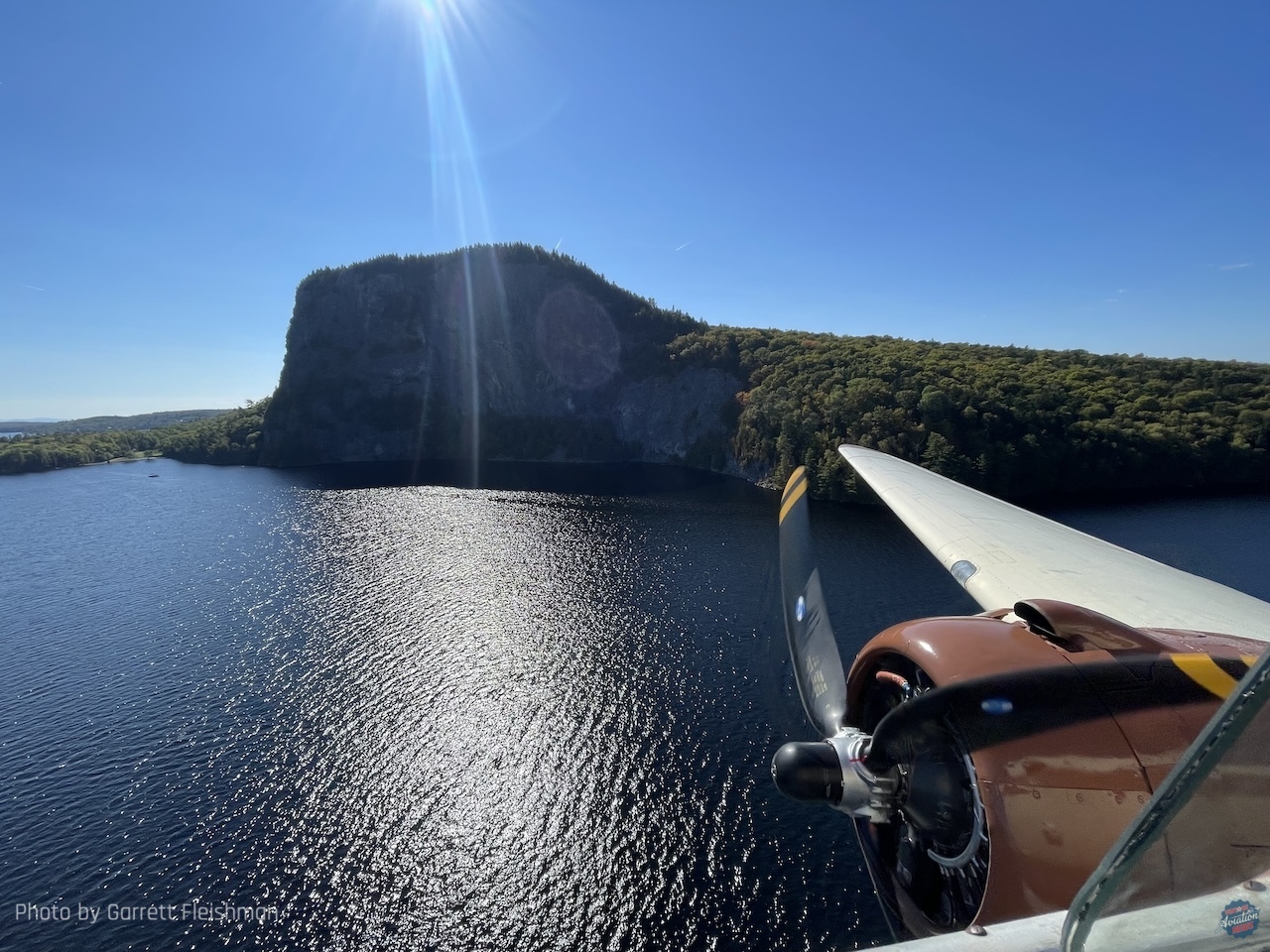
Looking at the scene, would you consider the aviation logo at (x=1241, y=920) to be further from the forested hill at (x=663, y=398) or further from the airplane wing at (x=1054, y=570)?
the forested hill at (x=663, y=398)

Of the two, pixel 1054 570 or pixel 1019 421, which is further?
pixel 1019 421

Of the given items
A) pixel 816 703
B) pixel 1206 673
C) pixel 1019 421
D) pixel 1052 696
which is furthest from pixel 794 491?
pixel 1019 421

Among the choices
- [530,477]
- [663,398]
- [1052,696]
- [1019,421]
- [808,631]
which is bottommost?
[530,477]

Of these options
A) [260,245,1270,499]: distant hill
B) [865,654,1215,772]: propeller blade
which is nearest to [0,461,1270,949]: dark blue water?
[865,654,1215,772]: propeller blade

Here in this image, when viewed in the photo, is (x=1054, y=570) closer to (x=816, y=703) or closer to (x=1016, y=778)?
(x=816, y=703)

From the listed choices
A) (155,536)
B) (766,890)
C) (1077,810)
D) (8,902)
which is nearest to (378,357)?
(155,536)

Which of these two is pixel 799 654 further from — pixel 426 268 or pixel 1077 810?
pixel 426 268
